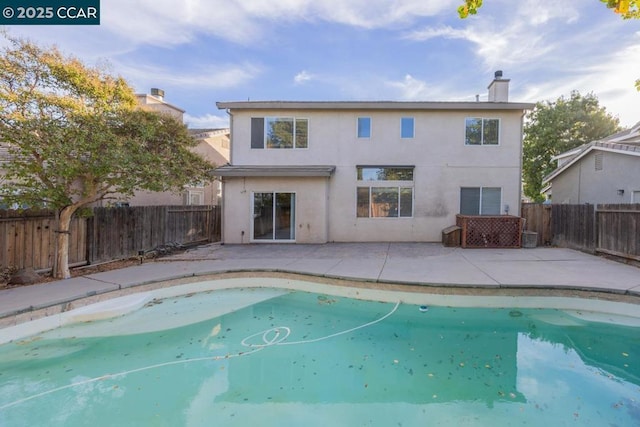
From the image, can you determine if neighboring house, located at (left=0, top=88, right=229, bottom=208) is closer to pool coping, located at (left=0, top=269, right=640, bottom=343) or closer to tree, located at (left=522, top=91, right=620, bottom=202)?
pool coping, located at (left=0, top=269, right=640, bottom=343)

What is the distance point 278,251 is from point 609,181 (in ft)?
47.6

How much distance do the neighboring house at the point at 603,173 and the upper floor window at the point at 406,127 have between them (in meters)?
8.21

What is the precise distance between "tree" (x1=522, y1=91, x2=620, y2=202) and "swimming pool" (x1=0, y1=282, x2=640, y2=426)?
22.7 m

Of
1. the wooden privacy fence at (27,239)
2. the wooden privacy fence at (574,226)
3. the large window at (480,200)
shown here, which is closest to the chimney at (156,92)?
the wooden privacy fence at (27,239)

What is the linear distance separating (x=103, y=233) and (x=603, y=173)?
19.4 meters

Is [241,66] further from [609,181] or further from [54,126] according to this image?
[609,181]

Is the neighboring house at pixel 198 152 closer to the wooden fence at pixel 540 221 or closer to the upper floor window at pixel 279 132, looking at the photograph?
the upper floor window at pixel 279 132

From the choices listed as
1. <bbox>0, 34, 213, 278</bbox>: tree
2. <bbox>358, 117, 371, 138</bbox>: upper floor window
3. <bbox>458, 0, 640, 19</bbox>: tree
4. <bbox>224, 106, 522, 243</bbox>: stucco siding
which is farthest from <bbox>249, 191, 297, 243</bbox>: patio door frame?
<bbox>458, 0, 640, 19</bbox>: tree

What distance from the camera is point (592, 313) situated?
5520mm

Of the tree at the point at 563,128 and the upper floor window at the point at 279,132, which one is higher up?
the tree at the point at 563,128

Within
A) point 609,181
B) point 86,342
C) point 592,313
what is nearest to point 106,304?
point 86,342

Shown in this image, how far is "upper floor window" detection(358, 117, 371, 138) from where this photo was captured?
1204 centimetres

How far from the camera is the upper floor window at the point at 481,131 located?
11797 mm

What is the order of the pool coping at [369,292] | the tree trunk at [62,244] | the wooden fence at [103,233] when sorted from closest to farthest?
the pool coping at [369,292] → the wooden fence at [103,233] → the tree trunk at [62,244]
